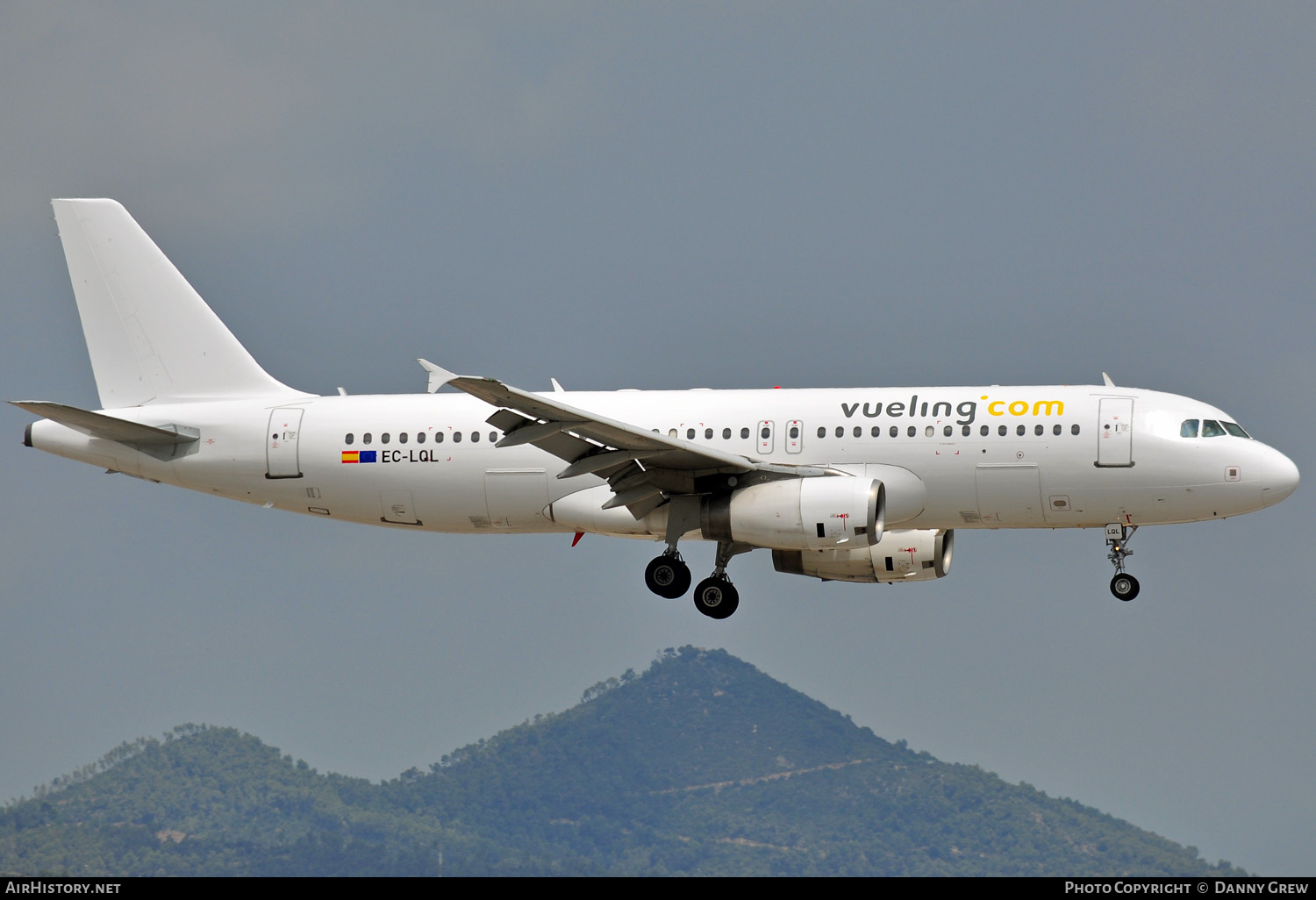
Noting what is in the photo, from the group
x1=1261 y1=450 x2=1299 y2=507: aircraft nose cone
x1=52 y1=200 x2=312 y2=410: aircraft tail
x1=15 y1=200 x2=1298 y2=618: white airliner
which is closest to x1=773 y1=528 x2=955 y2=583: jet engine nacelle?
x1=15 y1=200 x2=1298 y2=618: white airliner

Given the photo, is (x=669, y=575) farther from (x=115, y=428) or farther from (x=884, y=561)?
(x=115, y=428)

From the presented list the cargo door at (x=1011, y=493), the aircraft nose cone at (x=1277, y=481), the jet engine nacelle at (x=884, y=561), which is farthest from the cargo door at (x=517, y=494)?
the aircraft nose cone at (x=1277, y=481)

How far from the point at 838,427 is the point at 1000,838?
14643 centimetres

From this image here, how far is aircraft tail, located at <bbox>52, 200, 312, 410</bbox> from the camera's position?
46.7 metres

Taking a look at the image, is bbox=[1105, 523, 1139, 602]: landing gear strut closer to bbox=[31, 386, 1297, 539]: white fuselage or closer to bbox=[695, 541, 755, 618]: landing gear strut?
bbox=[31, 386, 1297, 539]: white fuselage

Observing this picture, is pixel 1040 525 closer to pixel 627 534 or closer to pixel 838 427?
pixel 838 427

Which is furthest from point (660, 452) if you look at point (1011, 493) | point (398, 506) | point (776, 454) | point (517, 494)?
point (1011, 493)

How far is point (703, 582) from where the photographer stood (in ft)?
139

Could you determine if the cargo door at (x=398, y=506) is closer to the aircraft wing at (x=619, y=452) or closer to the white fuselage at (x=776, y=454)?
the white fuselage at (x=776, y=454)

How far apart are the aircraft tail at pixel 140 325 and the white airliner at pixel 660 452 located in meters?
0.05

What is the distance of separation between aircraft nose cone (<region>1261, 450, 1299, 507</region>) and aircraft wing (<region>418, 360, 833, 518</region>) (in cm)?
978

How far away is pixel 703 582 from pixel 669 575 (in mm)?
998

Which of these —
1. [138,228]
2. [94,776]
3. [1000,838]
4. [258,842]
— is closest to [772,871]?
[1000,838]
